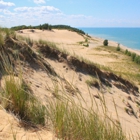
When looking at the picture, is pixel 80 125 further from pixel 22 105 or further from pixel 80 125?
pixel 22 105

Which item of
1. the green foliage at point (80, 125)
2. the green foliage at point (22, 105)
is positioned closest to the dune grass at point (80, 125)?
the green foliage at point (80, 125)

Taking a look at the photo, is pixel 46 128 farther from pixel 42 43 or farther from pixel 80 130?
pixel 42 43

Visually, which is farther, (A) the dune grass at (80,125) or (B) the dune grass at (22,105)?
(B) the dune grass at (22,105)

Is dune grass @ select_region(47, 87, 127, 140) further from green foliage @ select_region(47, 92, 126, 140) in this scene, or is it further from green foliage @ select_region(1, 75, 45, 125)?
green foliage @ select_region(1, 75, 45, 125)

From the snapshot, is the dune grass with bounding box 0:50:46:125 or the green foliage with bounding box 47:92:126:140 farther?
the dune grass with bounding box 0:50:46:125

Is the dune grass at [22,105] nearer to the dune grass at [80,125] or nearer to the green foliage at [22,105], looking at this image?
the green foliage at [22,105]

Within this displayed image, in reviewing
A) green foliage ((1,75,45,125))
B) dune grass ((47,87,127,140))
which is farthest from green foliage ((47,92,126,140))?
green foliage ((1,75,45,125))

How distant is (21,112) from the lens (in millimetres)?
3350

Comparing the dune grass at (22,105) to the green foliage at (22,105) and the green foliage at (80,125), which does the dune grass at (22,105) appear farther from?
the green foliage at (80,125)

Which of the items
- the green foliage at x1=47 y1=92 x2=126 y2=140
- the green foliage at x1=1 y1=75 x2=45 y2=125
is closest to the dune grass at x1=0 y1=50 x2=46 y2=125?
the green foliage at x1=1 y1=75 x2=45 y2=125

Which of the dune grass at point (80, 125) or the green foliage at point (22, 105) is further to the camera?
the green foliage at point (22, 105)

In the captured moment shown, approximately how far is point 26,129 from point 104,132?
3.36 feet

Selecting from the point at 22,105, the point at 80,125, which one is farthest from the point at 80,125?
the point at 22,105

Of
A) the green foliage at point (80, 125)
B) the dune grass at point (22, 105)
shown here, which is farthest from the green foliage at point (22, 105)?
the green foliage at point (80, 125)
